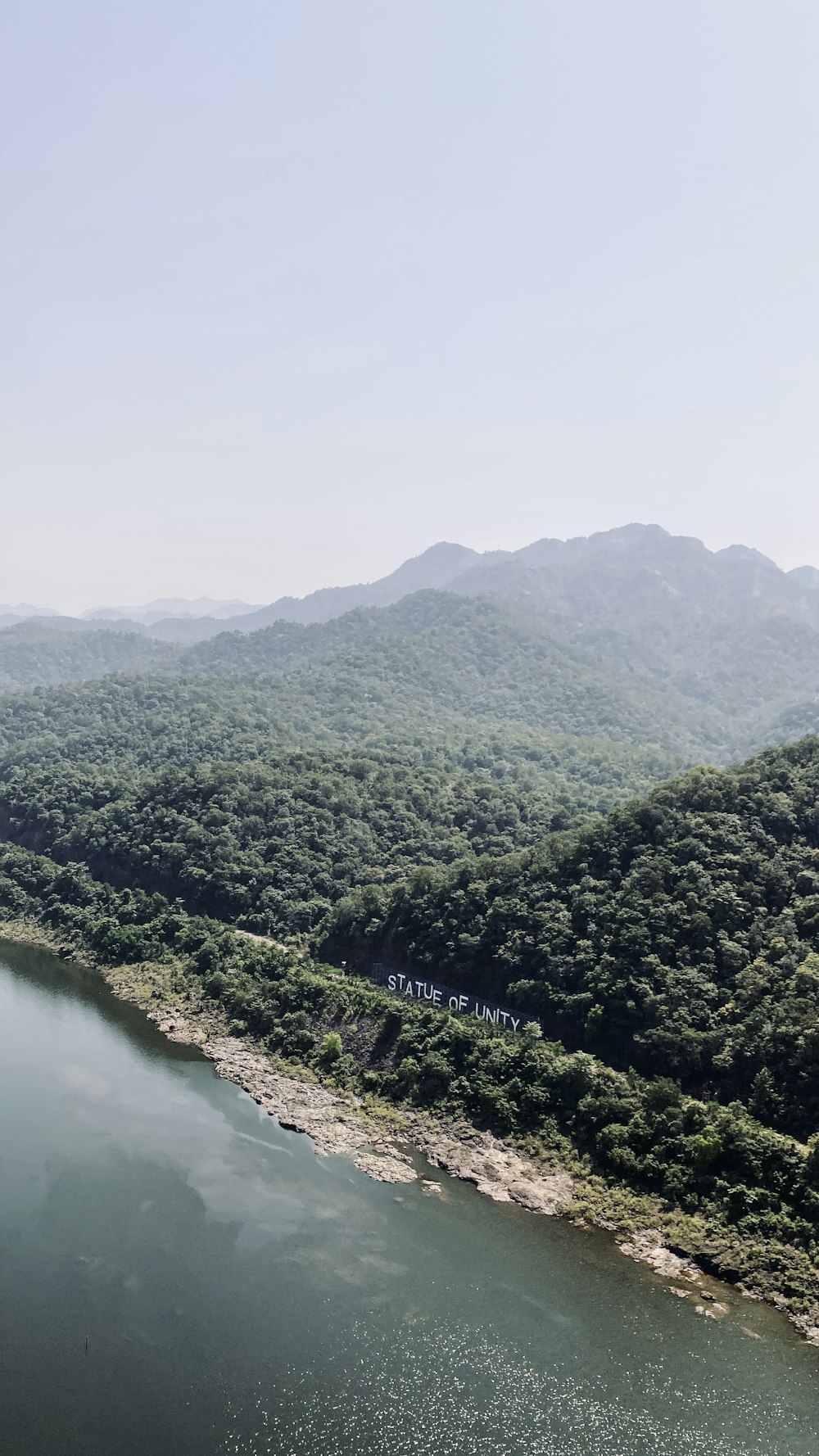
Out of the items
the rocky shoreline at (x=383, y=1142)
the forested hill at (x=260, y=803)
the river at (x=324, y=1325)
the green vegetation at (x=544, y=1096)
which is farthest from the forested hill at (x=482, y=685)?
the river at (x=324, y=1325)

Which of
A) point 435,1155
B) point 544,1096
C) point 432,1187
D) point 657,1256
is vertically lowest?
point 432,1187

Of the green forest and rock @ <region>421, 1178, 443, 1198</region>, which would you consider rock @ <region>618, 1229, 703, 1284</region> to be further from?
rock @ <region>421, 1178, 443, 1198</region>

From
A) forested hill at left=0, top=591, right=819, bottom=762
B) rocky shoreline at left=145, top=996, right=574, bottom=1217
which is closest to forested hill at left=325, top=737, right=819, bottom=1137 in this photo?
rocky shoreline at left=145, top=996, right=574, bottom=1217

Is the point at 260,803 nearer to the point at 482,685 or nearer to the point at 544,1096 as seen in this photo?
the point at 544,1096

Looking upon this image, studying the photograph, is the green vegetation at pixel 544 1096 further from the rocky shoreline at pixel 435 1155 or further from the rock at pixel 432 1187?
the rock at pixel 432 1187

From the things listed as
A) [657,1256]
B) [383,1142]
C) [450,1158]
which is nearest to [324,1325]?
[450,1158]
